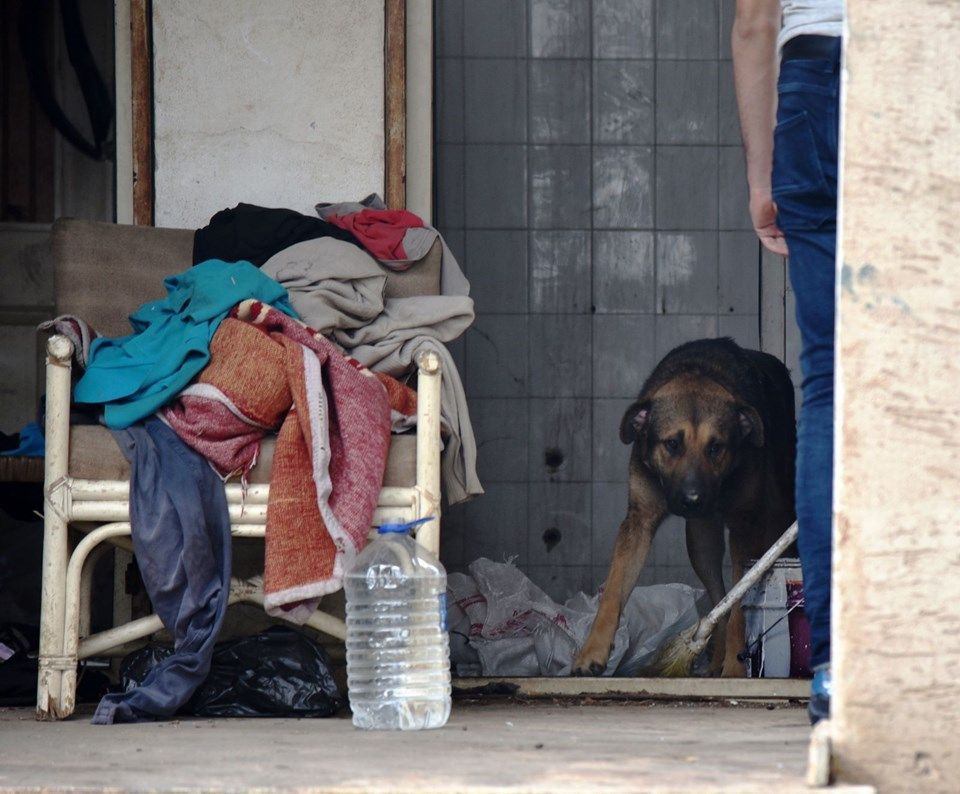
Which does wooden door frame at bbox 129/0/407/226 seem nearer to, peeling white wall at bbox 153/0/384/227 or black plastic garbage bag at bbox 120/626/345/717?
peeling white wall at bbox 153/0/384/227

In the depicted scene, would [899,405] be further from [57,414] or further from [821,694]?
[57,414]

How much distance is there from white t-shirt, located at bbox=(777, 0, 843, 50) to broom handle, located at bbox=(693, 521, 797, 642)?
1836 millimetres

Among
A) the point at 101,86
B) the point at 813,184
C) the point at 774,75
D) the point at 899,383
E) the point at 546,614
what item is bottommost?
the point at 546,614

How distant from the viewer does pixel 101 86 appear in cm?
525

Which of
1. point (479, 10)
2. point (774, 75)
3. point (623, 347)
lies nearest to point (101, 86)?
point (479, 10)

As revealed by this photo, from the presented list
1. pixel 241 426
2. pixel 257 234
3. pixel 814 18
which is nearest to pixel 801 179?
pixel 814 18

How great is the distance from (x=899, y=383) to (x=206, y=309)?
6.14 feet

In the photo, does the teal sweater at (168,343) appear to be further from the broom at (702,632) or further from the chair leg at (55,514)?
the broom at (702,632)

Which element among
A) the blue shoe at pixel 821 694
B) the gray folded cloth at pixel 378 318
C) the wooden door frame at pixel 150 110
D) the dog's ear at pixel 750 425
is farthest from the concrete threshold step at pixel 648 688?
the blue shoe at pixel 821 694

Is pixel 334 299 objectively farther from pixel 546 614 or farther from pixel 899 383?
pixel 899 383

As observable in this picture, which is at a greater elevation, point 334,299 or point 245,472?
point 334,299

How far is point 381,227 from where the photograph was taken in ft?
12.3

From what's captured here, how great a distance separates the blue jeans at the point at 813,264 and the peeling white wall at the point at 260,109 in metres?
2.01

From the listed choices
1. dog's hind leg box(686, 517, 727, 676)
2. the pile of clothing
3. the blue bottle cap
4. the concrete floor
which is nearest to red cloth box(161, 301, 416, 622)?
the pile of clothing
